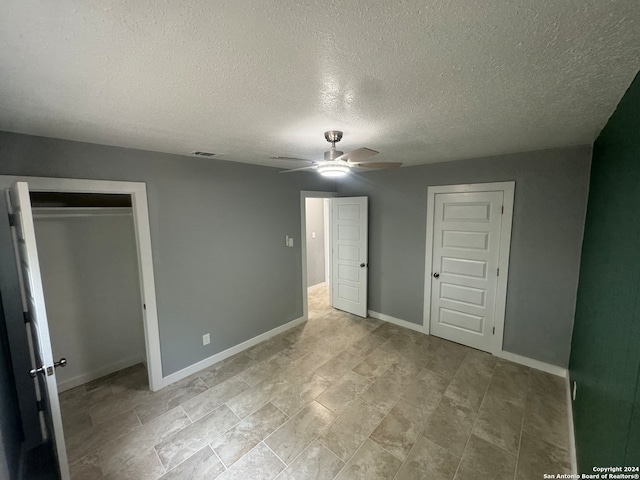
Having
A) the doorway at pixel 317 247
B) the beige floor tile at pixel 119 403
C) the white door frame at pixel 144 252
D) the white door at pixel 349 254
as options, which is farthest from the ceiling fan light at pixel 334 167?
the doorway at pixel 317 247

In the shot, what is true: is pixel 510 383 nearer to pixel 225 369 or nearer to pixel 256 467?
pixel 256 467

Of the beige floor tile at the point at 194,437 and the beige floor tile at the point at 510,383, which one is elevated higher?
the beige floor tile at the point at 510,383

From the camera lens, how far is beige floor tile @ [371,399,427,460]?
200 cm

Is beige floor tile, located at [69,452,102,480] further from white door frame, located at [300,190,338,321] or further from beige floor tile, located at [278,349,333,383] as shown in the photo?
white door frame, located at [300,190,338,321]

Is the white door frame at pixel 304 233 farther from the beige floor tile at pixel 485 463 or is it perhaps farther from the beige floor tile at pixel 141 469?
the beige floor tile at pixel 485 463

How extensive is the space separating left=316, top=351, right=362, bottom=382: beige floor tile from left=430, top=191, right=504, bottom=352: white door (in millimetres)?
1309

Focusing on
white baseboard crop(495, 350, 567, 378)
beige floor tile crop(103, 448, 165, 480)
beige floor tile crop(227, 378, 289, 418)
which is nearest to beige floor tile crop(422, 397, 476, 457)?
white baseboard crop(495, 350, 567, 378)

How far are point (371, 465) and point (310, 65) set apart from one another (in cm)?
245

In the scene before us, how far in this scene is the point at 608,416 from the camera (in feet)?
3.99

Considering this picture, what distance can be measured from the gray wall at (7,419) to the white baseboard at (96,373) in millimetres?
705

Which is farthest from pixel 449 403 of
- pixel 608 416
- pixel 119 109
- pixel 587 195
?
pixel 119 109

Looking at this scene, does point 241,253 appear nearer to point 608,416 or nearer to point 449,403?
point 449,403

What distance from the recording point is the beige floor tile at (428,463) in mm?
1785

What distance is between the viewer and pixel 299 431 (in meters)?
2.15
